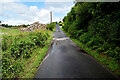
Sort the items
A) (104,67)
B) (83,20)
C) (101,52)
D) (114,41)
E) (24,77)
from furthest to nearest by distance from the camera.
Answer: (83,20)
(101,52)
(114,41)
(104,67)
(24,77)

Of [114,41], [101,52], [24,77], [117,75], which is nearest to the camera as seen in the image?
[117,75]

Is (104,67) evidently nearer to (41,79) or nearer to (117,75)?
(117,75)

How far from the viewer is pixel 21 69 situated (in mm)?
4805

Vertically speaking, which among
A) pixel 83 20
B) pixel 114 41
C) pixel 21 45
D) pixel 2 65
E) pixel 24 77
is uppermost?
pixel 83 20

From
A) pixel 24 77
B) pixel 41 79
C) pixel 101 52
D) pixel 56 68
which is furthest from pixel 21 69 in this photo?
pixel 101 52

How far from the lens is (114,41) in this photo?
5727mm

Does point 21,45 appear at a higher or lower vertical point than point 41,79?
higher

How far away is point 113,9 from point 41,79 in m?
7.01

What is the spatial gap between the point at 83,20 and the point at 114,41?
18.2 feet

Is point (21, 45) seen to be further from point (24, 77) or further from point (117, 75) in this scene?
point (117, 75)

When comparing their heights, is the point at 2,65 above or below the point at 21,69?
above

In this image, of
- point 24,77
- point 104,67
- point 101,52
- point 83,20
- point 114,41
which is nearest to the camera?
point 24,77

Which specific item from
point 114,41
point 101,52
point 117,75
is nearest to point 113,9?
point 114,41

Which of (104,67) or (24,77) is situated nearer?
(24,77)
